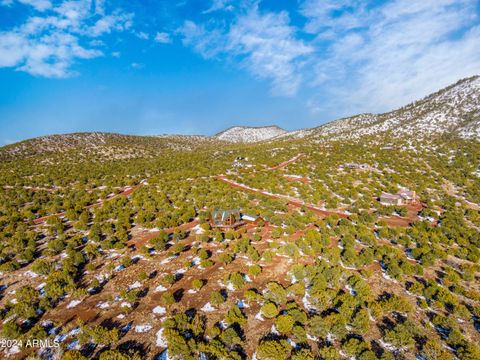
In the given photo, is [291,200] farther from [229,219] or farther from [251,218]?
[229,219]

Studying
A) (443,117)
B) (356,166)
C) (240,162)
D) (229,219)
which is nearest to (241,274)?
(229,219)

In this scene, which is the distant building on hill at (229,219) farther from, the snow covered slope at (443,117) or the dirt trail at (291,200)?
the snow covered slope at (443,117)

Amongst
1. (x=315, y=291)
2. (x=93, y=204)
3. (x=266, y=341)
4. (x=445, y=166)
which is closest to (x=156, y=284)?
(x=266, y=341)

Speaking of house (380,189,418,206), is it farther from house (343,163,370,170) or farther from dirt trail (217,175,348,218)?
house (343,163,370,170)

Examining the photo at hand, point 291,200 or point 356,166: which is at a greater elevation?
point 356,166

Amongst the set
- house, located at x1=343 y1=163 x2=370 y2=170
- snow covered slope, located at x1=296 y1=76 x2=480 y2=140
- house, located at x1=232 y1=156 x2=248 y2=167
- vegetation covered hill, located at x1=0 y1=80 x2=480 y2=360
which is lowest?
vegetation covered hill, located at x1=0 y1=80 x2=480 y2=360

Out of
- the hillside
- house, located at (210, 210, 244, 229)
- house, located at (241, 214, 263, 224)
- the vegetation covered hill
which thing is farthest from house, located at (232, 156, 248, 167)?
the hillside
